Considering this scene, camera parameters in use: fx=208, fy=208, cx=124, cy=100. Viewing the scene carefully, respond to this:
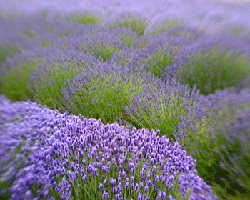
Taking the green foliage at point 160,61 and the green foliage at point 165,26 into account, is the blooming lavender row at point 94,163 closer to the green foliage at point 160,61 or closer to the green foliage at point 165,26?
the green foliage at point 160,61

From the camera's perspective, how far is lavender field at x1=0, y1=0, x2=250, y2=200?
1.18 meters

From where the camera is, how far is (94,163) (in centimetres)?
122

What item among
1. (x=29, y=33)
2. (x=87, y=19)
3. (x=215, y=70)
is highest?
(x=87, y=19)

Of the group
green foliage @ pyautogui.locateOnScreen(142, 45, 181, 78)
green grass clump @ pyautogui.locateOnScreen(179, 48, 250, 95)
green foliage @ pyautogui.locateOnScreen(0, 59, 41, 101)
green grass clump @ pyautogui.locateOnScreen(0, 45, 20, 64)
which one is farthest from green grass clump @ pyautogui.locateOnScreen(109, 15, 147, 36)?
green grass clump @ pyautogui.locateOnScreen(0, 45, 20, 64)

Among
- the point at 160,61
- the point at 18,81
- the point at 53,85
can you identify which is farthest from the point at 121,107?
the point at 18,81

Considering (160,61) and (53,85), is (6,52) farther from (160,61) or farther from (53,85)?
(160,61)

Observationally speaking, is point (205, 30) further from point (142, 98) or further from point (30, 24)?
point (30, 24)

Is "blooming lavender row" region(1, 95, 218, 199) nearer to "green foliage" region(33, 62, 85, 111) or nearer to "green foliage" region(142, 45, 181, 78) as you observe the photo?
"green foliage" region(33, 62, 85, 111)

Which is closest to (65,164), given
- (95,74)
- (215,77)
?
(95,74)

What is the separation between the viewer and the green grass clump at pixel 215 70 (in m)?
2.37

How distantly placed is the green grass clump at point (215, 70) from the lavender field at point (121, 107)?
0.5 inches

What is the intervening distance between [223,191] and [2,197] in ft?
4.32

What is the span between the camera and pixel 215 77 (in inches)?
100

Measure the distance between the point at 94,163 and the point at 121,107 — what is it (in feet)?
3.54
